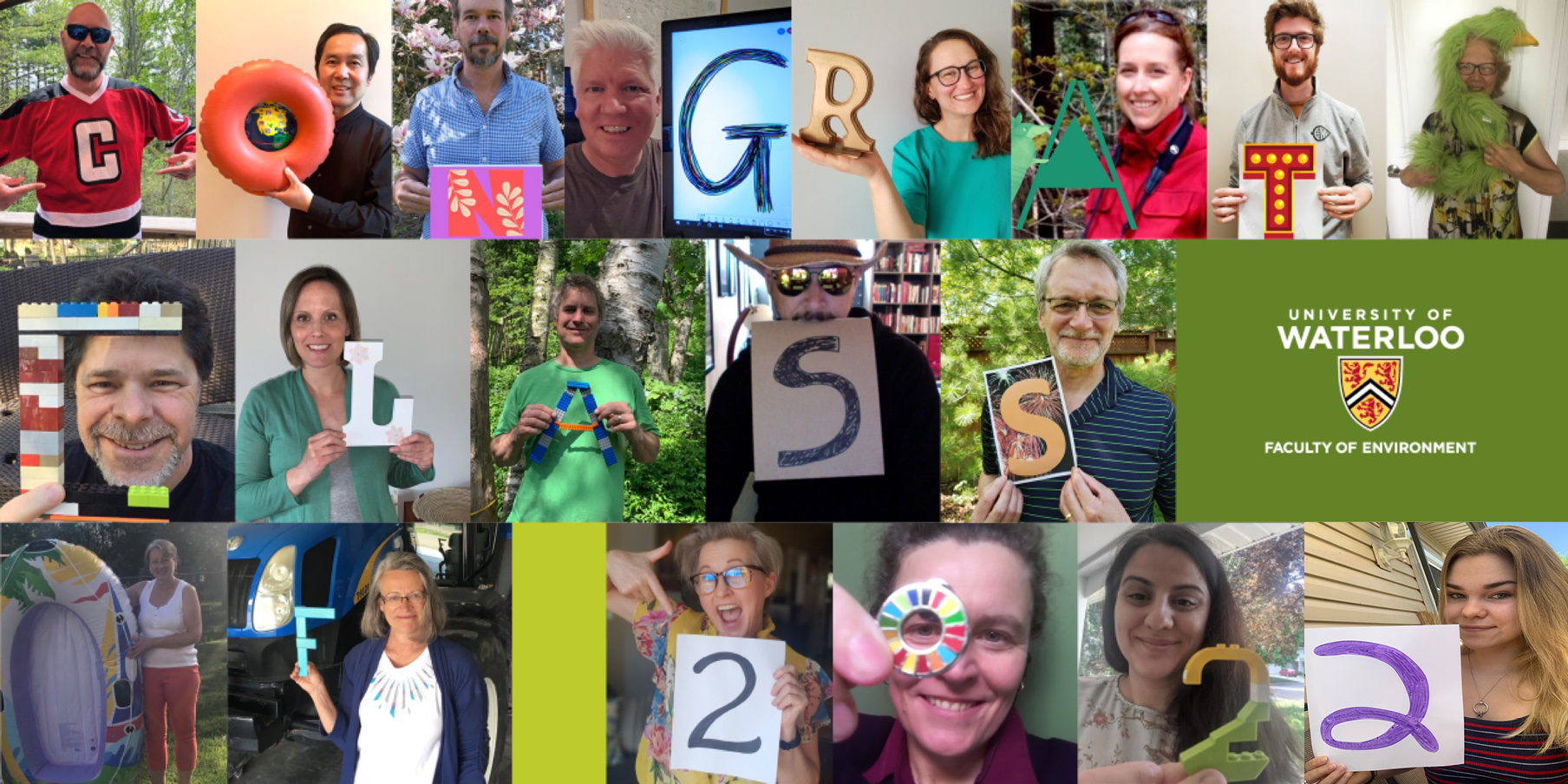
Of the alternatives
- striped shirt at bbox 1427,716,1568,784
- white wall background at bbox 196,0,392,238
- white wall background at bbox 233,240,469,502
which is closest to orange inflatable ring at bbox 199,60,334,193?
white wall background at bbox 196,0,392,238

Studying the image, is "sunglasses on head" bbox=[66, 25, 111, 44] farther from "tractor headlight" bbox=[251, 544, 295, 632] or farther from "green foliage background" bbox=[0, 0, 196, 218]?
Result: "tractor headlight" bbox=[251, 544, 295, 632]

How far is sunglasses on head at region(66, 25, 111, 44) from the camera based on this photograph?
4719 millimetres

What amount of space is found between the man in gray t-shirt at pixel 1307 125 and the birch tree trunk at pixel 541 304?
2765 mm

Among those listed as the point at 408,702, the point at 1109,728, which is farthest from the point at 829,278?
the point at 408,702

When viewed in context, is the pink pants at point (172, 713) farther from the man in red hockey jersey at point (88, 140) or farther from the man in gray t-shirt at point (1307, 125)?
the man in gray t-shirt at point (1307, 125)

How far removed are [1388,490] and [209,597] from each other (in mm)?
4944

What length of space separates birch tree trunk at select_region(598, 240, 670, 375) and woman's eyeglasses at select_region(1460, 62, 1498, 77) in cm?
336

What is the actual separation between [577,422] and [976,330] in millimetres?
1701

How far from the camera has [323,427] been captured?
4.59 metres

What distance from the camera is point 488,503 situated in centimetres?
462

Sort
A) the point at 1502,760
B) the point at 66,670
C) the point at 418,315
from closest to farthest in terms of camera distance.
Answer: the point at 1502,760 → the point at 418,315 → the point at 66,670

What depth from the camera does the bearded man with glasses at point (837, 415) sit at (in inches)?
179

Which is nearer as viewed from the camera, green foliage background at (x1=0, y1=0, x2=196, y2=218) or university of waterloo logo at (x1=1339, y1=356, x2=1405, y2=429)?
university of waterloo logo at (x1=1339, y1=356, x2=1405, y2=429)

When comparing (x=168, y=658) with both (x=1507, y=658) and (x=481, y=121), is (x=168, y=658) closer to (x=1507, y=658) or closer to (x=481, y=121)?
(x=481, y=121)
